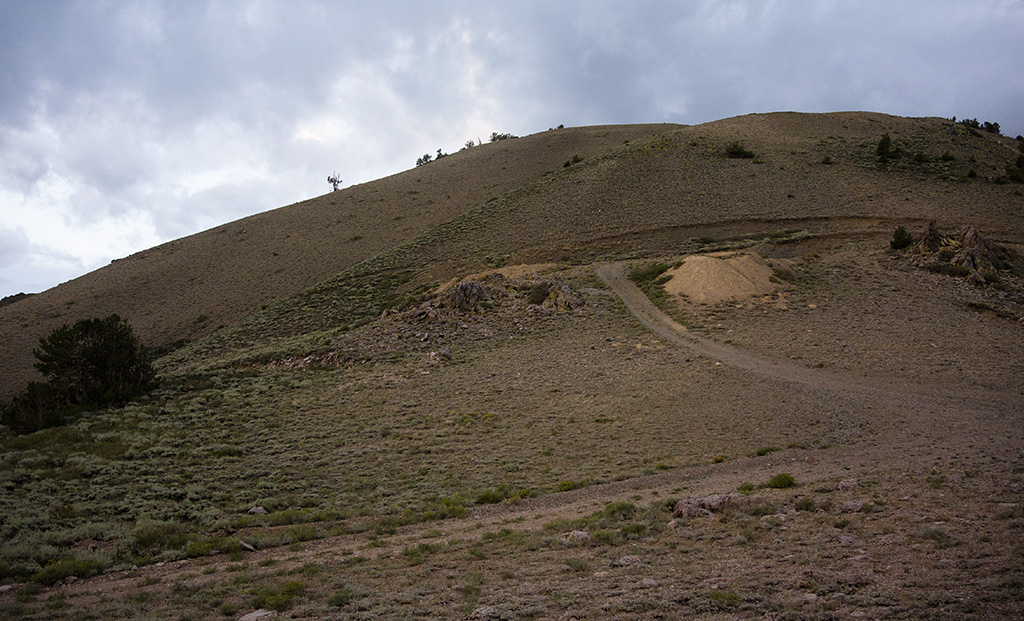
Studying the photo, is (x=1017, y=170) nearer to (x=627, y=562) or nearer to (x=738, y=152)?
(x=738, y=152)

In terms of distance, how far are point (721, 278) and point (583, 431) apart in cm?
1587

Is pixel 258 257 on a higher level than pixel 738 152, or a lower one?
lower

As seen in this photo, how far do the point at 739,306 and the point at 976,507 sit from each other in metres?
19.4

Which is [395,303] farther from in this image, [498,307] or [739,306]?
[739,306]

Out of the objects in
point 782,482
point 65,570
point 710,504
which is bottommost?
point 782,482

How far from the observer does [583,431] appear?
16188 mm

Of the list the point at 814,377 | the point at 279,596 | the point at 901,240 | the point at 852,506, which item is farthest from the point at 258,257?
the point at 852,506

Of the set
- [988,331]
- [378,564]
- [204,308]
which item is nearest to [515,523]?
[378,564]

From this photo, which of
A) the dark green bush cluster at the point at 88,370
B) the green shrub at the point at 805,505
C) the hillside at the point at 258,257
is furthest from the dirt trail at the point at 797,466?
the hillside at the point at 258,257

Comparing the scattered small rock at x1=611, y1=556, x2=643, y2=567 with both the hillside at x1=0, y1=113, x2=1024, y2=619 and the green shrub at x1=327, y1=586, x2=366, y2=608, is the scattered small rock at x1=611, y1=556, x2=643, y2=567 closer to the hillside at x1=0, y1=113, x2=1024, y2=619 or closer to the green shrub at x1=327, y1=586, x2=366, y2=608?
the hillside at x1=0, y1=113, x2=1024, y2=619

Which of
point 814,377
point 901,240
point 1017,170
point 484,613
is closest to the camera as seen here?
point 484,613

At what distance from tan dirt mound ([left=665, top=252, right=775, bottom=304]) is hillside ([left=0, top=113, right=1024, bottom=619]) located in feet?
0.82

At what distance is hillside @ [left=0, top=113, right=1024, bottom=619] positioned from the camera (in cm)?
693

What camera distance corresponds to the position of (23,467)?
13.8 metres
